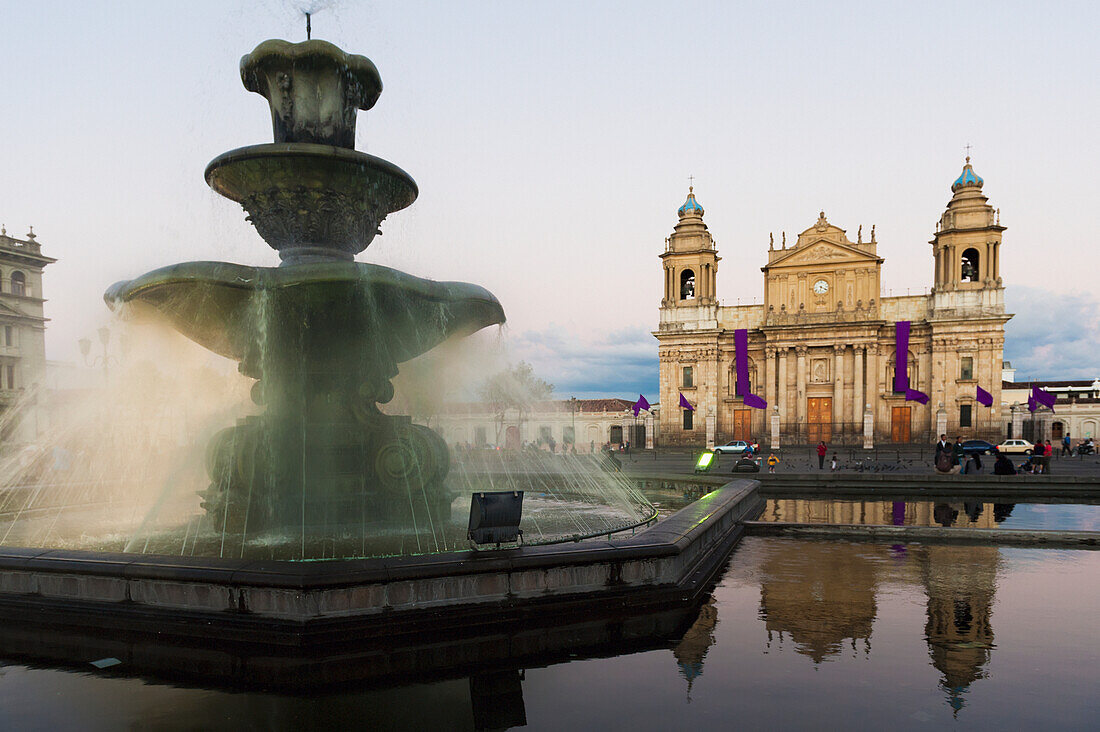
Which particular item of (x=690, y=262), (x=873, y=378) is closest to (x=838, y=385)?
(x=873, y=378)

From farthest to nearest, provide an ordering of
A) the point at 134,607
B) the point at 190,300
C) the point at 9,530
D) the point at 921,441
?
1. the point at 921,441
2. the point at 9,530
3. the point at 190,300
4. the point at 134,607

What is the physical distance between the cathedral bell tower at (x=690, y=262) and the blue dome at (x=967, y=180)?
17622mm

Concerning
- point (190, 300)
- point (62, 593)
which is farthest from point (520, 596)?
point (190, 300)

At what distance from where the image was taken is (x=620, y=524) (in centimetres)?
867

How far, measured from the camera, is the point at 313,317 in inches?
279

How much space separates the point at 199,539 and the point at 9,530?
3470 millimetres

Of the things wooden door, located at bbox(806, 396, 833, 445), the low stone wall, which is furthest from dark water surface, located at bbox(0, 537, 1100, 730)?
wooden door, located at bbox(806, 396, 833, 445)

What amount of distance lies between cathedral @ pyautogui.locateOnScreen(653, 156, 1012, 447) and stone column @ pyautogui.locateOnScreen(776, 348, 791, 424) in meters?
0.08

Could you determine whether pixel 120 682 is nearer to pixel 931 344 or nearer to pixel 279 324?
pixel 279 324

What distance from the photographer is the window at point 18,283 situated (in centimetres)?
4463

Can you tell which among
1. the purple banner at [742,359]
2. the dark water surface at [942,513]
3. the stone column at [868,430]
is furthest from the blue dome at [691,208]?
the dark water surface at [942,513]

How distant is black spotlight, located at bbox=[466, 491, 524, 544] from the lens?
210 inches

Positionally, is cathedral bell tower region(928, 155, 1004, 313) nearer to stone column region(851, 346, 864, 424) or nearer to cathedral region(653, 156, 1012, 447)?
cathedral region(653, 156, 1012, 447)

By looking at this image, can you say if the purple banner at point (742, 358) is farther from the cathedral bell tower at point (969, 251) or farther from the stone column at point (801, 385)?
the cathedral bell tower at point (969, 251)
